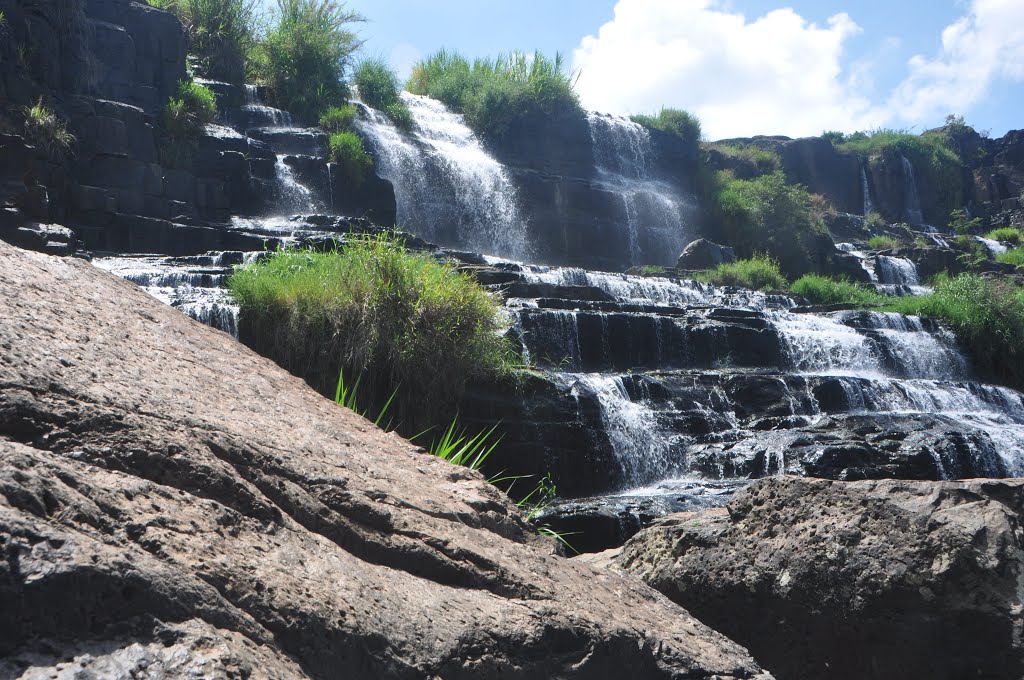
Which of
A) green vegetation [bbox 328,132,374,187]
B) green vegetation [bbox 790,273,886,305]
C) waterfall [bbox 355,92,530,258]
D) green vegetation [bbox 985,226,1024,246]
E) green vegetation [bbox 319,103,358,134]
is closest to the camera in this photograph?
green vegetation [bbox 328,132,374,187]

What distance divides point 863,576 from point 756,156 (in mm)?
26275

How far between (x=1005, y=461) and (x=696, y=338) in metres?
4.14

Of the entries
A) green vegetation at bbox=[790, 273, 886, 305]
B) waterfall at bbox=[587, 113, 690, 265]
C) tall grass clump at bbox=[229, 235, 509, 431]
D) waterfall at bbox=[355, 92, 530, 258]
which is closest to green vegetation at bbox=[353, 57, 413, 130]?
waterfall at bbox=[355, 92, 530, 258]

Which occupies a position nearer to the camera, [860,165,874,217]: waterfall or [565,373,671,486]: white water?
[565,373,671,486]: white water

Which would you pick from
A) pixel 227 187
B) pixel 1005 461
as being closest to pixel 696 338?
pixel 1005 461

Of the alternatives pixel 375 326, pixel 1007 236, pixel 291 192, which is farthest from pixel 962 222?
pixel 375 326

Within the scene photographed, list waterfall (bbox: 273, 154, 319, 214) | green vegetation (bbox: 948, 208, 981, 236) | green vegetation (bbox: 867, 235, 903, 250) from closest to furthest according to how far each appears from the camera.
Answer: waterfall (bbox: 273, 154, 319, 214)
green vegetation (bbox: 867, 235, 903, 250)
green vegetation (bbox: 948, 208, 981, 236)

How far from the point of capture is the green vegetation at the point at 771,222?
21969mm

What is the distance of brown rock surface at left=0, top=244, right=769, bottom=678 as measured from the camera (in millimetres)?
1437

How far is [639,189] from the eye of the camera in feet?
76.7

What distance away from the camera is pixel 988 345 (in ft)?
46.5

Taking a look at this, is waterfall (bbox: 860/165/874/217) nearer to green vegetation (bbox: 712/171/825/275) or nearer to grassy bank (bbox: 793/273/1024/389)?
green vegetation (bbox: 712/171/825/275)

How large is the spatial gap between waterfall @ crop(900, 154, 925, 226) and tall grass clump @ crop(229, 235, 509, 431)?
26947mm

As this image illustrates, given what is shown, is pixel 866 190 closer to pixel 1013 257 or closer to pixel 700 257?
pixel 1013 257
